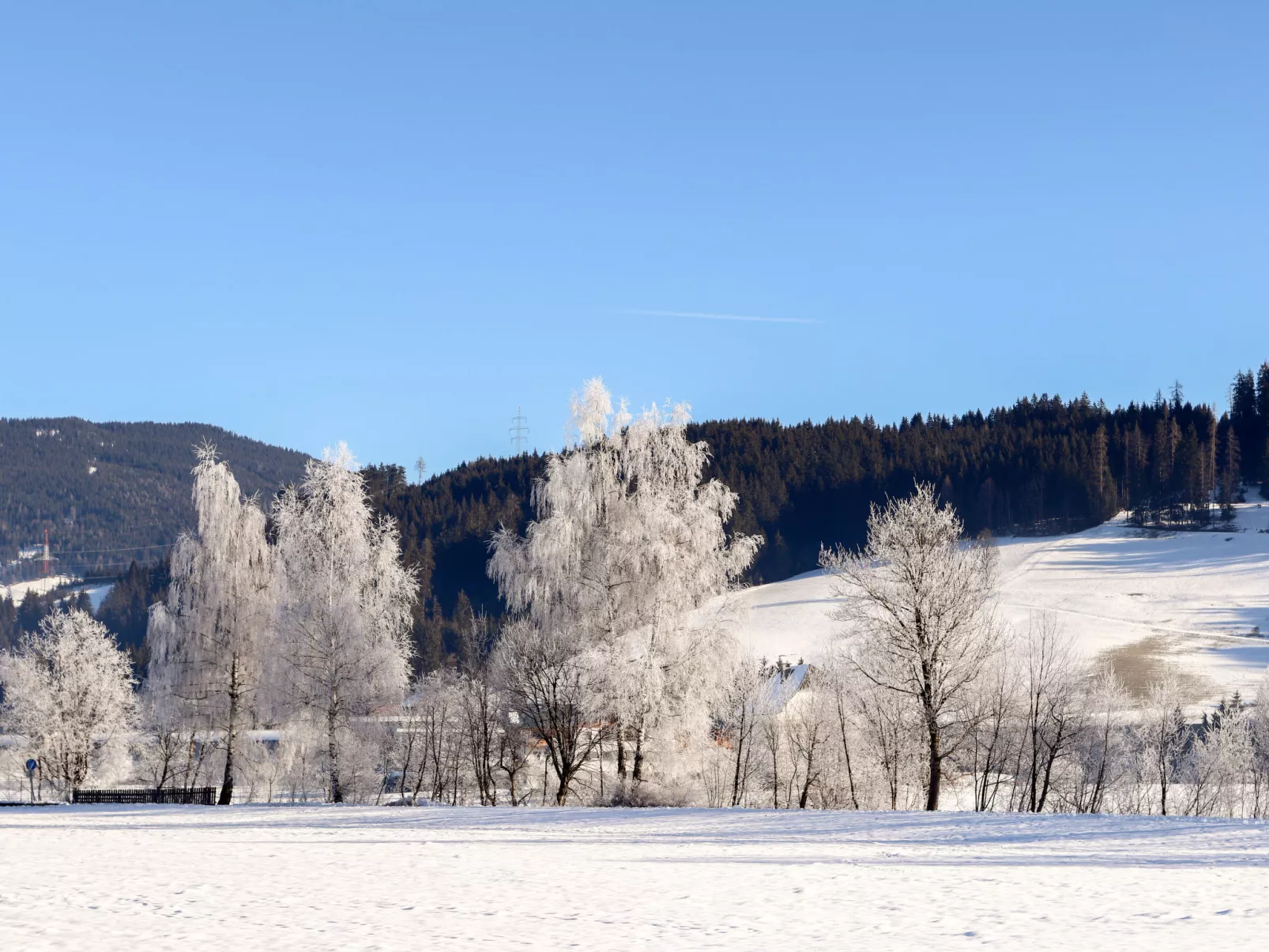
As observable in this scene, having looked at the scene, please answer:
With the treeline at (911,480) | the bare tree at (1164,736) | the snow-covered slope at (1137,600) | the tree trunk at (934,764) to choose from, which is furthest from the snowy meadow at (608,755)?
the treeline at (911,480)

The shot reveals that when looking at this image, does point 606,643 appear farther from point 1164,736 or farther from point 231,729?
point 1164,736

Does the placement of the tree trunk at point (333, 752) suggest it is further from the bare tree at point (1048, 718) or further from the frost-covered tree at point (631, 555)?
the bare tree at point (1048, 718)

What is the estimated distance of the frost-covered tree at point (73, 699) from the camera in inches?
2048

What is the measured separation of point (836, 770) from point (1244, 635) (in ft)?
194

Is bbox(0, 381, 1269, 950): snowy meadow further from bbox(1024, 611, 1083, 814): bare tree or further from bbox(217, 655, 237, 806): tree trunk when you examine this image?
bbox(1024, 611, 1083, 814): bare tree

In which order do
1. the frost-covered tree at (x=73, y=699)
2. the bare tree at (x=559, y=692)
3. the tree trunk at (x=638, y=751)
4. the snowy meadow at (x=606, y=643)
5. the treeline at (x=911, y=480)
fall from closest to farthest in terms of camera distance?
1. the snowy meadow at (x=606, y=643)
2. the bare tree at (x=559, y=692)
3. the tree trunk at (x=638, y=751)
4. the frost-covered tree at (x=73, y=699)
5. the treeline at (x=911, y=480)

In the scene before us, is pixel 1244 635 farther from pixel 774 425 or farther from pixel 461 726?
pixel 774 425

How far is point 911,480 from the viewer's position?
166 meters

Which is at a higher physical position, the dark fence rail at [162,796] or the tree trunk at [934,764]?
the tree trunk at [934,764]

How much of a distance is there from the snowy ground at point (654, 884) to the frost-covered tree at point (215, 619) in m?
10.9

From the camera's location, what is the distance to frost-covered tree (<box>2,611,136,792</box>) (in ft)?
171

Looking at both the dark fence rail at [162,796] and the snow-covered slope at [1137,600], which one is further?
the snow-covered slope at [1137,600]

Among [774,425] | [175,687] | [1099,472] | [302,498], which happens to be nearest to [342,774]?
[175,687]

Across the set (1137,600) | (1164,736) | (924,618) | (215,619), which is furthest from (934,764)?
(1137,600)
